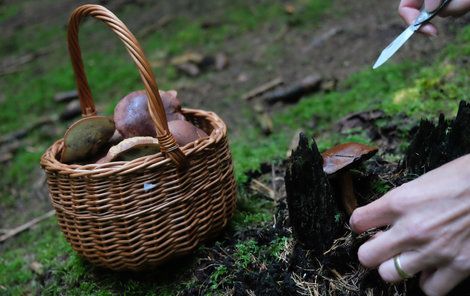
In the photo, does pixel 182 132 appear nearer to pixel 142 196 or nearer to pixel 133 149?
pixel 133 149

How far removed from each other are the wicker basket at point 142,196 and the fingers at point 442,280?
111 centimetres

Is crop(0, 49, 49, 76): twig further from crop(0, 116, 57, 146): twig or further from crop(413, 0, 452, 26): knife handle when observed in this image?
crop(413, 0, 452, 26): knife handle

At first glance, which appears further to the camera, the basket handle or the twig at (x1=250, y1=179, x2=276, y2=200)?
the twig at (x1=250, y1=179, x2=276, y2=200)

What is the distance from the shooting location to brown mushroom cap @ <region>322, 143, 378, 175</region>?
2008 mm

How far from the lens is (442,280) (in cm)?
161

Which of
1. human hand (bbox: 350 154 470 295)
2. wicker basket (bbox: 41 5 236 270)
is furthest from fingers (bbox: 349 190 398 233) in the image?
wicker basket (bbox: 41 5 236 270)

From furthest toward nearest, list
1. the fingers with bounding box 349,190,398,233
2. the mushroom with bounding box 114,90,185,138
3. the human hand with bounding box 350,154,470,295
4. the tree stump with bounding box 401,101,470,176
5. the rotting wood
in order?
the rotting wood, the mushroom with bounding box 114,90,185,138, the tree stump with bounding box 401,101,470,176, the fingers with bounding box 349,190,398,233, the human hand with bounding box 350,154,470,295

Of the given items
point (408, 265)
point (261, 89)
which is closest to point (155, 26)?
point (261, 89)

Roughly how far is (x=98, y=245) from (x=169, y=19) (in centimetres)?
552

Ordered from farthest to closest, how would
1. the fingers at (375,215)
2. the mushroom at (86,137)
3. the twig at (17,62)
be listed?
the twig at (17,62) → the mushroom at (86,137) → the fingers at (375,215)

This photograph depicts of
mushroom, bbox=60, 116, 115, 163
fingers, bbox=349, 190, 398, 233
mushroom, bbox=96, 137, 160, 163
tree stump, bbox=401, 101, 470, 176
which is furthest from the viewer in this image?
mushroom, bbox=60, 116, 115, 163

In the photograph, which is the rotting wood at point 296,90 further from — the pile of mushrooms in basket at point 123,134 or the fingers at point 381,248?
the fingers at point 381,248

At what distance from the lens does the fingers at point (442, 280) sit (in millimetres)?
1586

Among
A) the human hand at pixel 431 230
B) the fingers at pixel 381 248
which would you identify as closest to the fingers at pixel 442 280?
the human hand at pixel 431 230
